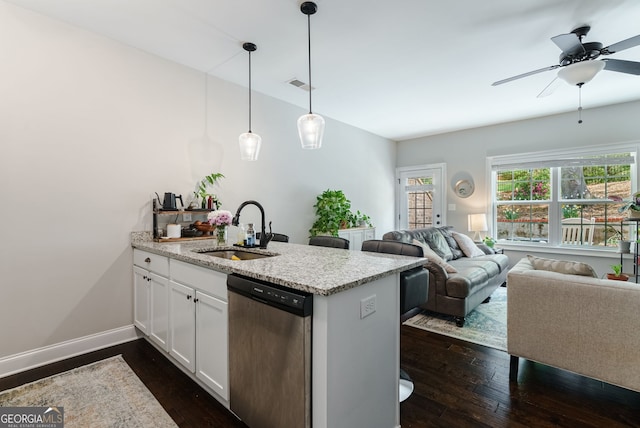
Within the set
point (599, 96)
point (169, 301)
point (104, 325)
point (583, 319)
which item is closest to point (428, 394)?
point (583, 319)

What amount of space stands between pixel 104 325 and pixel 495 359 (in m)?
3.41

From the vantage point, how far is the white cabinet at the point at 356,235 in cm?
473

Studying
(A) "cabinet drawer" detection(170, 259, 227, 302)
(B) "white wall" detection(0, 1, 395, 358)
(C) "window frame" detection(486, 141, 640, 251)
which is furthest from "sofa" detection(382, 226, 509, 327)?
(B) "white wall" detection(0, 1, 395, 358)

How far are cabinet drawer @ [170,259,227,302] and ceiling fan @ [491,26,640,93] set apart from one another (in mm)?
2970

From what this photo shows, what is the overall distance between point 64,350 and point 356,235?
3.77 meters

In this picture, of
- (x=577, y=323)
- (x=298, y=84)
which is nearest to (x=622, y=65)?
(x=577, y=323)

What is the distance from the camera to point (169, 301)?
2244 mm

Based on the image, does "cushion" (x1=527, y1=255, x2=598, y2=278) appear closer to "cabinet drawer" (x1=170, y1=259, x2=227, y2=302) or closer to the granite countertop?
the granite countertop

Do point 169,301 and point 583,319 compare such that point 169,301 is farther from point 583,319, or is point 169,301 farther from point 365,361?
point 583,319

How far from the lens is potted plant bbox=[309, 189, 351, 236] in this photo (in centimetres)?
451

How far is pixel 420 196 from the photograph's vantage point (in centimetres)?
641

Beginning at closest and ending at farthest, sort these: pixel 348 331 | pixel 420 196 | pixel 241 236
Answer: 1. pixel 348 331
2. pixel 241 236
3. pixel 420 196

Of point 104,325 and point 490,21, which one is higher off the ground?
point 490,21

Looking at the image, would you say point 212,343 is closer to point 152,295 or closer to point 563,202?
point 152,295
